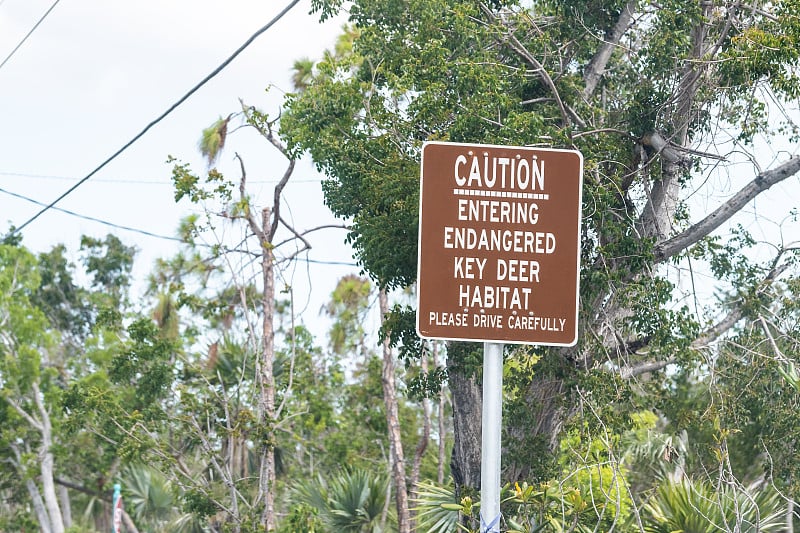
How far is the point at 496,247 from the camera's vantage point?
5938 mm

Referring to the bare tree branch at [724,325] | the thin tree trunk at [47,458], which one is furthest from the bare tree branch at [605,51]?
the thin tree trunk at [47,458]

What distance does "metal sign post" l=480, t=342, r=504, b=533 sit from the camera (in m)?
5.97

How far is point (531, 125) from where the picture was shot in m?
13.1

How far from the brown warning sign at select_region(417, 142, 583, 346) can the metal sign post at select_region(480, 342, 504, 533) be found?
17 centimetres

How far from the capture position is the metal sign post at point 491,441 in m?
5.97

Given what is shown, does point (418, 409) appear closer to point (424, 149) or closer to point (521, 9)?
point (521, 9)

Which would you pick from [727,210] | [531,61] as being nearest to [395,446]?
[531,61]

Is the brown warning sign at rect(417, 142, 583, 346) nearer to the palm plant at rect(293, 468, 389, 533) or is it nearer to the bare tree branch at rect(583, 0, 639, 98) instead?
the bare tree branch at rect(583, 0, 639, 98)

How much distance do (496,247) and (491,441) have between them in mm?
1005

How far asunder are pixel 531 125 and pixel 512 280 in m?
7.45

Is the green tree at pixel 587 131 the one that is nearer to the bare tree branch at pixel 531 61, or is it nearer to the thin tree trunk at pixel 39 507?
the bare tree branch at pixel 531 61

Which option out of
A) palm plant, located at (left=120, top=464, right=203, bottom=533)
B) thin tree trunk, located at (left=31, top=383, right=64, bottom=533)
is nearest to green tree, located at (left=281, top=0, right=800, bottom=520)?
palm plant, located at (left=120, top=464, right=203, bottom=533)

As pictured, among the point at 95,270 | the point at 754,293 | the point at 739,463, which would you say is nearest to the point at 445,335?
the point at 754,293

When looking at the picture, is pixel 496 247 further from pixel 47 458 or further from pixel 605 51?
pixel 47 458
